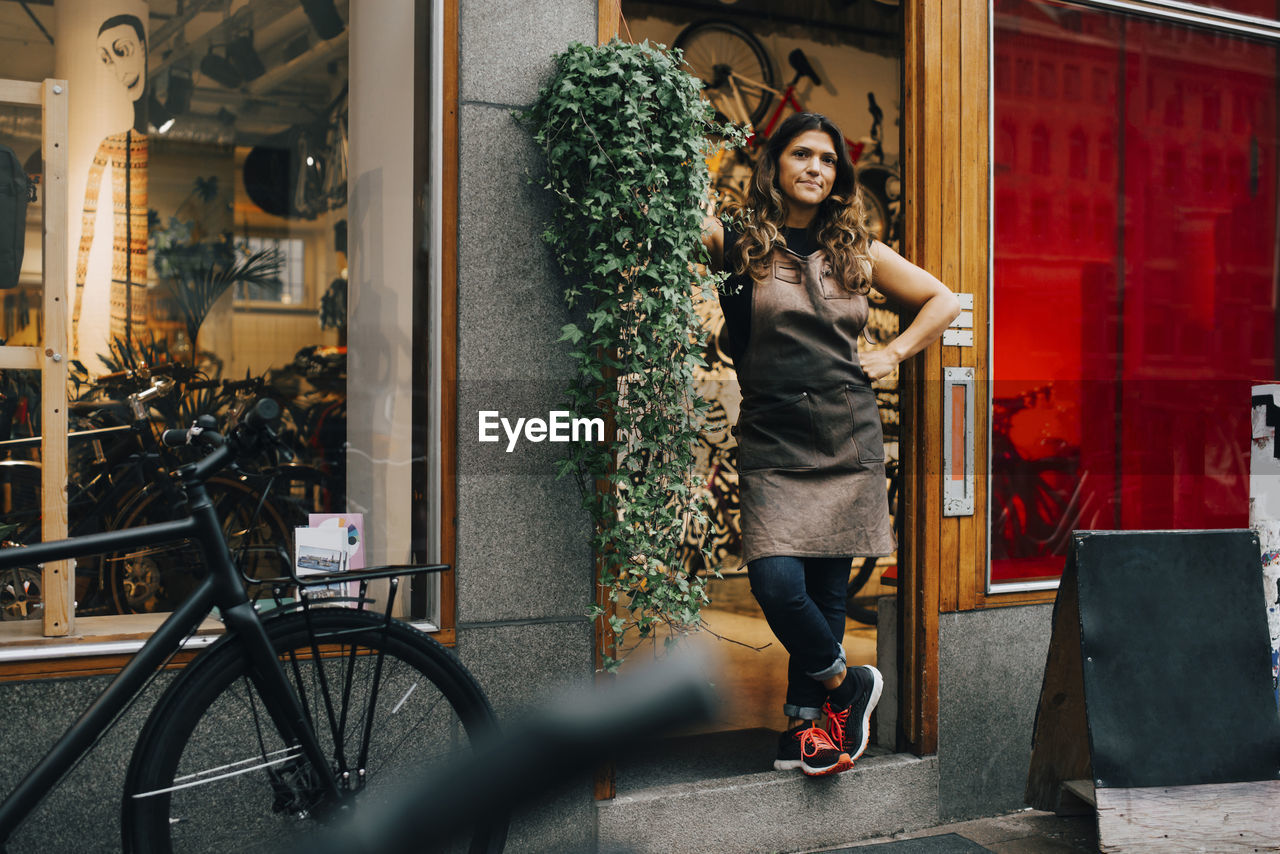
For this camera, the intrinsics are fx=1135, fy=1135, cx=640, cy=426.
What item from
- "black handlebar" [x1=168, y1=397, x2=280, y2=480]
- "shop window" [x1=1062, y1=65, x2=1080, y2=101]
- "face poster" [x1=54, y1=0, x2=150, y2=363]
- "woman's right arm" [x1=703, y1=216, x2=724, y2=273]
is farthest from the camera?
"shop window" [x1=1062, y1=65, x2=1080, y2=101]

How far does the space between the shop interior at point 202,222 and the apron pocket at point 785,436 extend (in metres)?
1.34

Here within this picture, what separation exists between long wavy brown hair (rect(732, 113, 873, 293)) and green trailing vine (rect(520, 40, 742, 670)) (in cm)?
26

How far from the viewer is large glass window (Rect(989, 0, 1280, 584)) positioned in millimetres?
4559

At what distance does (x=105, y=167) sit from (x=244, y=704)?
1.93m

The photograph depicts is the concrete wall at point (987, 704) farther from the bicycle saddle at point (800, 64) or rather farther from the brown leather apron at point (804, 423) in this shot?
the bicycle saddle at point (800, 64)

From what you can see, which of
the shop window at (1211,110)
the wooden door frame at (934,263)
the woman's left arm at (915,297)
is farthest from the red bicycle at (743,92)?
the woman's left arm at (915,297)

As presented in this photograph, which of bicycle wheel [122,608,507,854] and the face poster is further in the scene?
the face poster

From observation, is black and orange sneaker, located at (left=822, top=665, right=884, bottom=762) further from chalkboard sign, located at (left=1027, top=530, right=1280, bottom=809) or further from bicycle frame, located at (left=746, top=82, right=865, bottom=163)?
bicycle frame, located at (left=746, top=82, right=865, bottom=163)

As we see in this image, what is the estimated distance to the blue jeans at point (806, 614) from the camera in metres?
3.59

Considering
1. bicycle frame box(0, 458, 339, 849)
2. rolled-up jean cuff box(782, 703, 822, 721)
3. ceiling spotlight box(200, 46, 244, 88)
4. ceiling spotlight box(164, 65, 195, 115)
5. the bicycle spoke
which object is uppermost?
ceiling spotlight box(200, 46, 244, 88)

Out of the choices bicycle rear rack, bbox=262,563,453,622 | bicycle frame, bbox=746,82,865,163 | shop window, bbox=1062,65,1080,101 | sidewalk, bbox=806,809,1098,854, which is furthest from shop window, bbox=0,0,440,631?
bicycle frame, bbox=746,82,865,163

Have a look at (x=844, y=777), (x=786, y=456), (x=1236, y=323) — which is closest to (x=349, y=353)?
(x=786, y=456)

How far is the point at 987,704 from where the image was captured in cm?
433

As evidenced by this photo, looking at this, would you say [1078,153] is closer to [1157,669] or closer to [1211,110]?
[1211,110]
